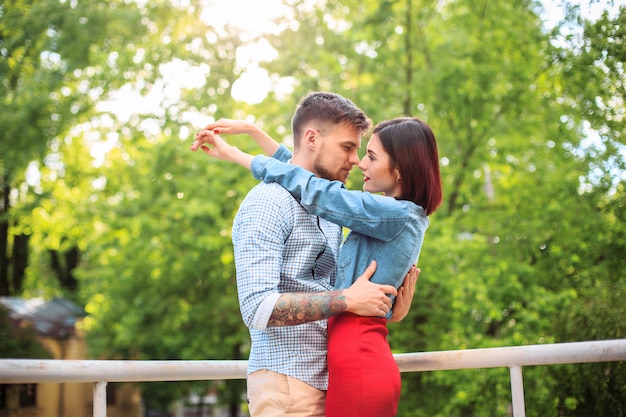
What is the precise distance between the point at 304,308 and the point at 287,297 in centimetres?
5

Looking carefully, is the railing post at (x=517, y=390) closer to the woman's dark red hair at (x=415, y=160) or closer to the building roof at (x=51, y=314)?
the woman's dark red hair at (x=415, y=160)

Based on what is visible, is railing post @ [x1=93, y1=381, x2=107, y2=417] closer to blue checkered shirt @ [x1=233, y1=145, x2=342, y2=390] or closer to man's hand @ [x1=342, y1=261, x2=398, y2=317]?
blue checkered shirt @ [x1=233, y1=145, x2=342, y2=390]

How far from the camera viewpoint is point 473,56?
11.6 meters

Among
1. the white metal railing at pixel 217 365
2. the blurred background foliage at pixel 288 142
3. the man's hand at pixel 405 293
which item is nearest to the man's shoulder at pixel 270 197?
the man's hand at pixel 405 293

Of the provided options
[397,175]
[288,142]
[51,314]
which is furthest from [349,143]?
[51,314]

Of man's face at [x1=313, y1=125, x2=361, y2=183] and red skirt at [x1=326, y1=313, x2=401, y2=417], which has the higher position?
man's face at [x1=313, y1=125, x2=361, y2=183]

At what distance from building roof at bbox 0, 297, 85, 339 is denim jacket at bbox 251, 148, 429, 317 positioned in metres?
17.9

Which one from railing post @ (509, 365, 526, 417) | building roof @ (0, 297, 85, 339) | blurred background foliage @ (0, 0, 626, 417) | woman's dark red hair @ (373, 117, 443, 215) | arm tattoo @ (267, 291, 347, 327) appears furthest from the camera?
building roof @ (0, 297, 85, 339)

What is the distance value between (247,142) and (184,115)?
2.48 m

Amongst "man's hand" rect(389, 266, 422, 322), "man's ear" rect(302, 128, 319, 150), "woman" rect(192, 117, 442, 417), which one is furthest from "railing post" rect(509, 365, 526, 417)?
"man's ear" rect(302, 128, 319, 150)

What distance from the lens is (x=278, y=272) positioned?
1759 mm

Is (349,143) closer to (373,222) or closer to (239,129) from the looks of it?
(373,222)

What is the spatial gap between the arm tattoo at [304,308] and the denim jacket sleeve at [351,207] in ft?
0.66

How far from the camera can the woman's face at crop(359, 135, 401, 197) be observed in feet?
6.51
